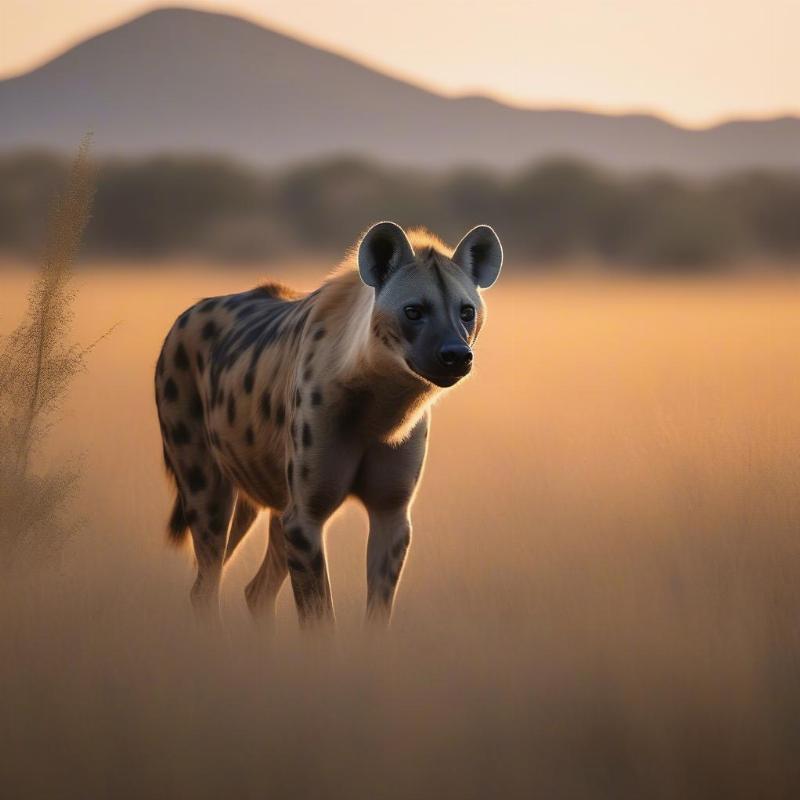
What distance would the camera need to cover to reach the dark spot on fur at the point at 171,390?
17.8 ft

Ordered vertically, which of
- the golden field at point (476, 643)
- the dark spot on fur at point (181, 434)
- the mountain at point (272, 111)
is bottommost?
the golden field at point (476, 643)

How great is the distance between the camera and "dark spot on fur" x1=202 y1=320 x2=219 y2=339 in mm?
5363

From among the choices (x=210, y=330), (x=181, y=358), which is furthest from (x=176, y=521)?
(x=210, y=330)

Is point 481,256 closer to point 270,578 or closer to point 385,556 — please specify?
point 385,556

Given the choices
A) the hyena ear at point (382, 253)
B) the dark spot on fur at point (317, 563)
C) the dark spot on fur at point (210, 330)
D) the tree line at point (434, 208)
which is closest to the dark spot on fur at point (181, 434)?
the dark spot on fur at point (210, 330)

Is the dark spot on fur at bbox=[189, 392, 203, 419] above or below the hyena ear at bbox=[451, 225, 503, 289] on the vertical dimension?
below

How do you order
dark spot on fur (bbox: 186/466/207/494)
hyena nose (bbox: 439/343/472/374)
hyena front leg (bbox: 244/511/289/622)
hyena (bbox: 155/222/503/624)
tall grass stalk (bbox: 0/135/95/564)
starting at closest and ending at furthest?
1. hyena nose (bbox: 439/343/472/374)
2. hyena (bbox: 155/222/503/624)
3. hyena front leg (bbox: 244/511/289/622)
4. dark spot on fur (bbox: 186/466/207/494)
5. tall grass stalk (bbox: 0/135/95/564)

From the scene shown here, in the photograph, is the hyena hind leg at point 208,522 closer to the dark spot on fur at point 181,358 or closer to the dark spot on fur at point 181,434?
the dark spot on fur at point 181,434

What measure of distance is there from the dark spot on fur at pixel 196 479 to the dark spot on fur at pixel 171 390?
1.00 ft

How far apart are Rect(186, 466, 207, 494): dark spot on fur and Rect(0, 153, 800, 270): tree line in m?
39.5

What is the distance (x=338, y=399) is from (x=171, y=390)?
1.37 m

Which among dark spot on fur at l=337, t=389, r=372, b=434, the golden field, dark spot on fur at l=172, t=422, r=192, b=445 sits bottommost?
the golden field

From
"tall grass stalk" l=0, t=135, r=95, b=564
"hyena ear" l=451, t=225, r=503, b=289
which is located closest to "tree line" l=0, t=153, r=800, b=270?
"tall grass stalk" l=0, t=135, r=95, b=564

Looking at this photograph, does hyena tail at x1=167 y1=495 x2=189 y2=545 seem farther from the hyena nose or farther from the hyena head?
the hyena nose
